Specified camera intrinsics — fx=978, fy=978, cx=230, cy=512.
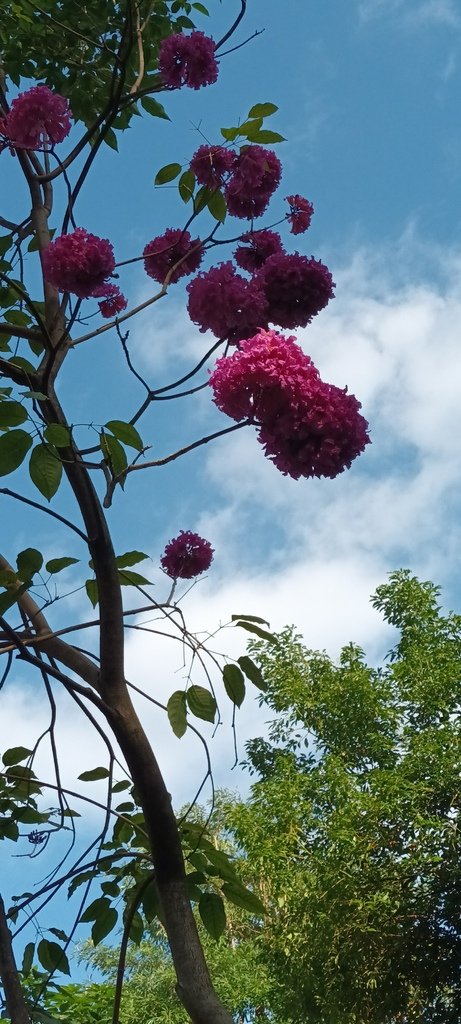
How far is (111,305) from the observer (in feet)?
8.46

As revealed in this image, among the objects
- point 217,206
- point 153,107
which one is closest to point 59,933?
point 217,206

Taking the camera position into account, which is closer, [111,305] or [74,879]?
[74,879]

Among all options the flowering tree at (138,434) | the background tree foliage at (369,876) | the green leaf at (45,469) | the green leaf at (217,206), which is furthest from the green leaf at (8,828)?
the background tree foliage at (369,876)

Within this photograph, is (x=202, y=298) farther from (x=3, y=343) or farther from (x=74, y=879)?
(x=74, y=879)

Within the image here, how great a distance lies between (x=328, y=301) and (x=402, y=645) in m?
11.2

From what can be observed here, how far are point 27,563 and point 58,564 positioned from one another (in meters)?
0.07

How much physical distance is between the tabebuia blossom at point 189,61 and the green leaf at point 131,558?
125 centimetres

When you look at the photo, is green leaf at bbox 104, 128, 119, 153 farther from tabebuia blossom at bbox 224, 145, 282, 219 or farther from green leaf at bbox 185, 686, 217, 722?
green leaf at bbox 185, 686, 217, 722

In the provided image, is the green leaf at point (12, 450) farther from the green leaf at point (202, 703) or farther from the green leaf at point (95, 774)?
the green leaf at point (95, 774)

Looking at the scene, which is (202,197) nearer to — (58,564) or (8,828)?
(58,564)

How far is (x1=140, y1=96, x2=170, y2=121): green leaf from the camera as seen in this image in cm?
323

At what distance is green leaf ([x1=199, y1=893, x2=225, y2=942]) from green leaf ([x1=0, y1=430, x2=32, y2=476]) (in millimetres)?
893

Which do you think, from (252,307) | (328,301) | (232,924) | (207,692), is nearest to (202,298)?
(252,307)

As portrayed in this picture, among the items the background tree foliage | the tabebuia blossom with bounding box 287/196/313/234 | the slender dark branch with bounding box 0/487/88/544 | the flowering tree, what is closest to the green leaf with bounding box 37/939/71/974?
the flowering tree
